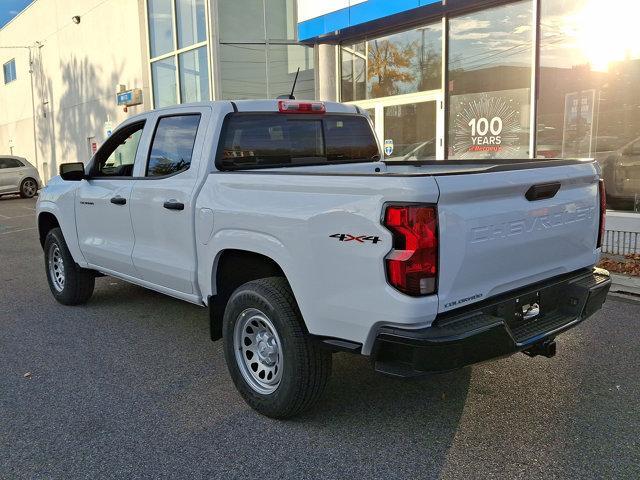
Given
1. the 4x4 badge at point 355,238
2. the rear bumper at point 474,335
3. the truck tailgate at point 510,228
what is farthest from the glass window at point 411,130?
the 4x4 badge at point 355,238

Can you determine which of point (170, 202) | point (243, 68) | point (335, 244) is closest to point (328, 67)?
point (243, 68)

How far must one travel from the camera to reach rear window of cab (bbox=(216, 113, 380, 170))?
4.21m

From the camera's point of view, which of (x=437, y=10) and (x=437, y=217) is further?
(x=437, y=10)

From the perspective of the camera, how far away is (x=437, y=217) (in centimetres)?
272

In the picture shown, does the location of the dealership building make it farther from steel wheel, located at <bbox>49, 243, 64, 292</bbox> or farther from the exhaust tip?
steel wheel, located at <bbox>49, 243, 64, 292</bbox>

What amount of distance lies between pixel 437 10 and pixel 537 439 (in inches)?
352

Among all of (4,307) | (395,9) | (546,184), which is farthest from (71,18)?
(546,184)

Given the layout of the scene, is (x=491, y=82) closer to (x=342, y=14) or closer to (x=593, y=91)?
(x=593, y=91)

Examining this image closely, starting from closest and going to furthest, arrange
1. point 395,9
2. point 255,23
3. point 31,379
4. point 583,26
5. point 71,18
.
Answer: point 31,379 → point 583,26 → point 395,9 → point 255,23 → point 71,18

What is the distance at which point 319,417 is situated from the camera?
3541 mm

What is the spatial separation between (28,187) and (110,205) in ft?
61.5

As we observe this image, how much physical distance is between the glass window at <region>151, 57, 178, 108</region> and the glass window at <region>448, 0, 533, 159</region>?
9.92m

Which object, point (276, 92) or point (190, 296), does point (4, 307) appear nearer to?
point (190, 296)

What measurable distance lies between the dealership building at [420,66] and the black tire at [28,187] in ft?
9.36
